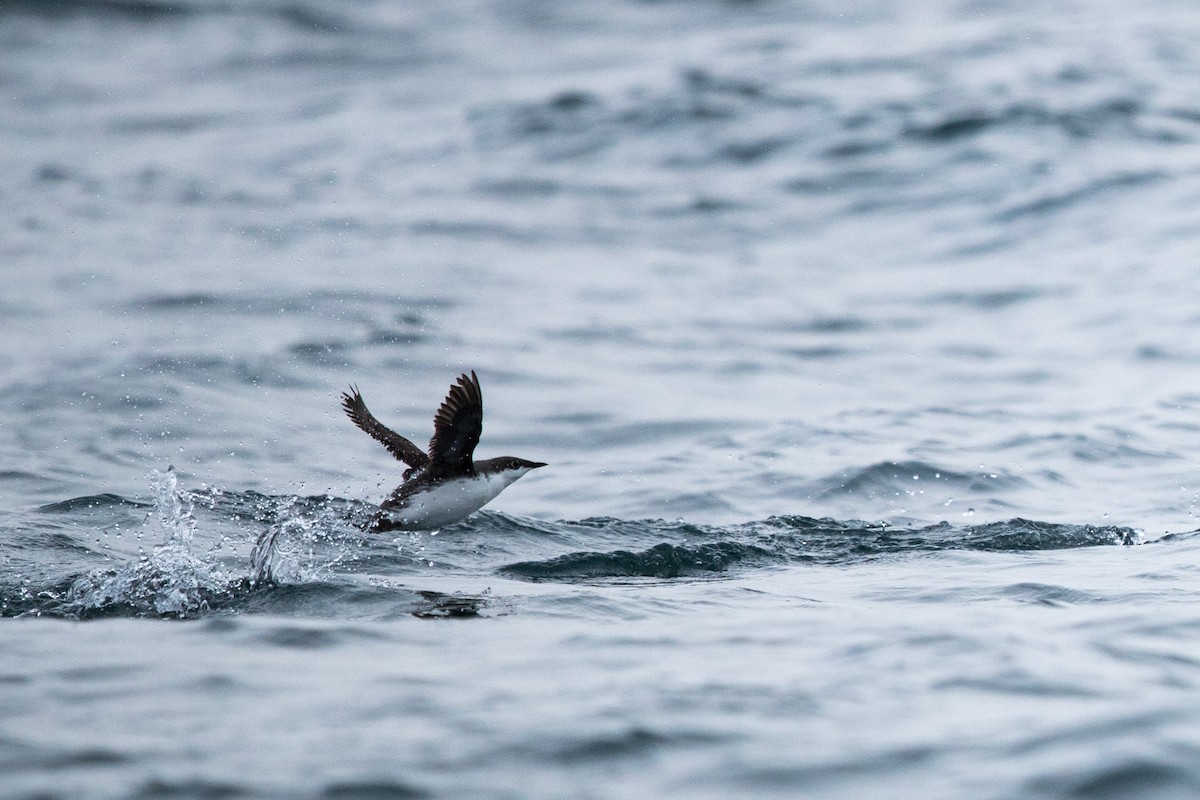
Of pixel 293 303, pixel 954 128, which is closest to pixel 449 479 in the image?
pixel 293 303

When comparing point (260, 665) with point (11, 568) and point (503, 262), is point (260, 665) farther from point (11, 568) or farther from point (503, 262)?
point (503, 262)

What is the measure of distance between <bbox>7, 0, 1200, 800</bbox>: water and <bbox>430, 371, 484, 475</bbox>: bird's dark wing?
69 centimetres

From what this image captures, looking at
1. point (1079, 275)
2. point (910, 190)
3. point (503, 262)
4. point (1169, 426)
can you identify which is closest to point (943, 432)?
point (1169, 426)

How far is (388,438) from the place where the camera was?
29.0 feet

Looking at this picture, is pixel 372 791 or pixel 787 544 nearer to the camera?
pixel 372 791

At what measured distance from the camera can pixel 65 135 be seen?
30.5m

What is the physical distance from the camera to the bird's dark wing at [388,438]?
862 cm

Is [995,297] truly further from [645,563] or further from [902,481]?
[645,563]

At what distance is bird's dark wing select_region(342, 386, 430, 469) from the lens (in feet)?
28.3

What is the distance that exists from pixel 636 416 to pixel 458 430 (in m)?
5.97

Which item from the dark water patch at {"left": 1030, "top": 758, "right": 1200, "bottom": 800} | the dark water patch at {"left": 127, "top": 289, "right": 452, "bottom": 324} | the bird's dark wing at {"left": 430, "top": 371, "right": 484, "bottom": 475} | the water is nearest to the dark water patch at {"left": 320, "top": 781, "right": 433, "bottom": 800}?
the water

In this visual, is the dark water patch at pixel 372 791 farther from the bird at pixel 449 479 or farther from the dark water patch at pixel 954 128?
the dark water patch at pixel 954 128

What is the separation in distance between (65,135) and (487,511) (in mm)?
23424

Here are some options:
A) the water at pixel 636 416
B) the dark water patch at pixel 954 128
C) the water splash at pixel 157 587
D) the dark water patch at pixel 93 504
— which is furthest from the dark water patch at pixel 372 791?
the dark water patch at pixel 954 128
